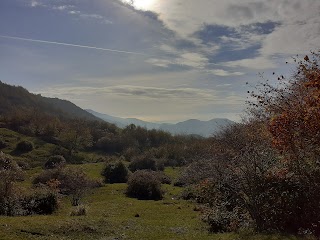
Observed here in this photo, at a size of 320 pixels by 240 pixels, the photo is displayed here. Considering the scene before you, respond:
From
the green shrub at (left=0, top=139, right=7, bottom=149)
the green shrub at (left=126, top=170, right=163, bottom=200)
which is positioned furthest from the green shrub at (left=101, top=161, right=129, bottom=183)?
the green shrub at (left=0, top=139, right=7, bottom=149)

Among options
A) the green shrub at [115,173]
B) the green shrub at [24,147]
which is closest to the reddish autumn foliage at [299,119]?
the green shrub at [115,173]

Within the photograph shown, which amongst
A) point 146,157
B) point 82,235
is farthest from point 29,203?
point 146,157

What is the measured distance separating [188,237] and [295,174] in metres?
9.10

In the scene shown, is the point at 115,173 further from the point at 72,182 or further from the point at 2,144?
the point at 2,144

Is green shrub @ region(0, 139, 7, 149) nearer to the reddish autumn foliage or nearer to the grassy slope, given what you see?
the grassy slope

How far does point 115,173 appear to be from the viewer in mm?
81250

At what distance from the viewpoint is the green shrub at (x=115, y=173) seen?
80.9m

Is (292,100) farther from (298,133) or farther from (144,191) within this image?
(144,191)

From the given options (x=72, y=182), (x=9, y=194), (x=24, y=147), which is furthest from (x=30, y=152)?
(x=9, y=194)

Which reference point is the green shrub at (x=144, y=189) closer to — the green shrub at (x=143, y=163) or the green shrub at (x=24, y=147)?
the green shrub at (x=143, y=163)

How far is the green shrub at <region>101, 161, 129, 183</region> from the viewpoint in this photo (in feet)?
265

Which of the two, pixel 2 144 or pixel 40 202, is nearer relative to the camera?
pixel 40 202

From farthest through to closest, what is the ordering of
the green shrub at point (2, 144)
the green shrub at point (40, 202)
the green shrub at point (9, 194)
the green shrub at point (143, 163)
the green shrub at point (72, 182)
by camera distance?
1. the green shrub at point (2, 144)
2. the green shrub at point (143, 163)
3. the green shrub at point (72, 182)
4. the green shrub at point (40, 202)
5. the green shrub at point (9, 194)

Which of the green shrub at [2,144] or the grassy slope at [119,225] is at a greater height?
the green shrub at [2,144]
